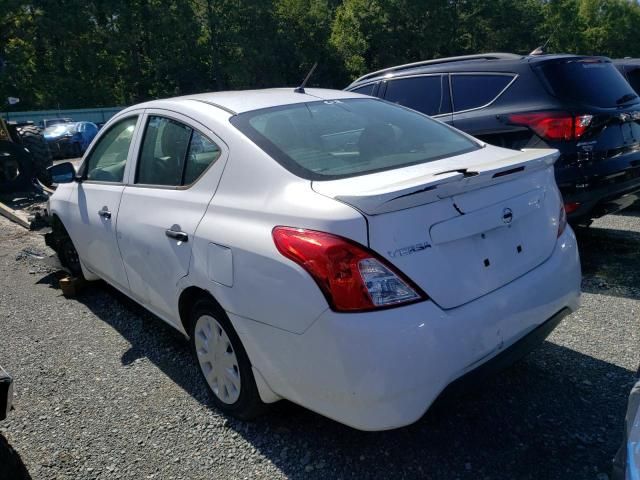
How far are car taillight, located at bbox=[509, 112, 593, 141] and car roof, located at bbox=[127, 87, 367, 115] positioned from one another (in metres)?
1.86

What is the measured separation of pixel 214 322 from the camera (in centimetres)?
278

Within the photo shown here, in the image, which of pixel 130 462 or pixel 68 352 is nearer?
pixel 130 462

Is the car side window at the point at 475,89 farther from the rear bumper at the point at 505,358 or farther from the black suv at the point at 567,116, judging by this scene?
the rear bumper at the point at 505,358

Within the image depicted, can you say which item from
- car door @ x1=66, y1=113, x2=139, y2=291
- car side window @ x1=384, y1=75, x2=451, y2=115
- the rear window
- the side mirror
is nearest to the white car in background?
car door @ x1=66, y1=113, x2=139, y2=291

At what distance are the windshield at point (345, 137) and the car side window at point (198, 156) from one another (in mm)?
188

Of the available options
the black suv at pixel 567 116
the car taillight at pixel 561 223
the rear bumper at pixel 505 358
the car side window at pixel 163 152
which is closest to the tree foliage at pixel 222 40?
the black suv at pixel 567 116

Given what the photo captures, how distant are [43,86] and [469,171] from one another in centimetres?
4952

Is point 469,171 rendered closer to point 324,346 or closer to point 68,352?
point 324,346

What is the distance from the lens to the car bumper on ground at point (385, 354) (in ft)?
6.75

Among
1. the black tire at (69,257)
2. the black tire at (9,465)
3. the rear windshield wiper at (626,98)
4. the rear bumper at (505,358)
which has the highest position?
the rear windshield wiper at (626,98)

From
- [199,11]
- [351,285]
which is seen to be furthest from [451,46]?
[351,285]

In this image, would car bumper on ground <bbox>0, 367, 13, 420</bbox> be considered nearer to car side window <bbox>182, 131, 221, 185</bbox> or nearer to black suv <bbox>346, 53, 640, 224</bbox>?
car side window <bbox>182, 131, 221, 185</bbox>

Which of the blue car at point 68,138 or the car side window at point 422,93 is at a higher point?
the car side window at point 422,93

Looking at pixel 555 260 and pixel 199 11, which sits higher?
pixel 199 11
